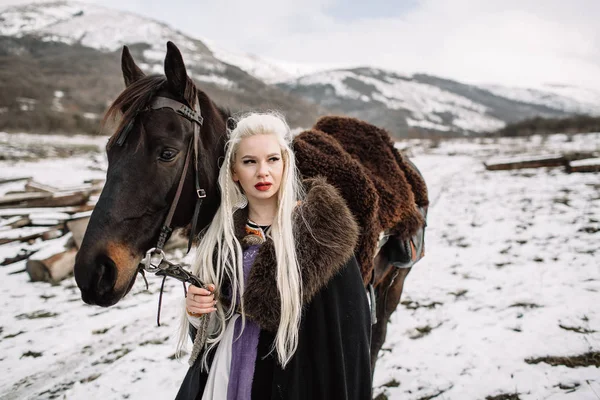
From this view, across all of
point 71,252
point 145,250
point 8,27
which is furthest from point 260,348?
point 8,27

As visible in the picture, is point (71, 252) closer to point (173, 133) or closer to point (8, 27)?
point (173, 133)

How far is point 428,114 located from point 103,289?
102417 mm

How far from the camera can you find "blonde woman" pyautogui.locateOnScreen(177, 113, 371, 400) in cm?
129

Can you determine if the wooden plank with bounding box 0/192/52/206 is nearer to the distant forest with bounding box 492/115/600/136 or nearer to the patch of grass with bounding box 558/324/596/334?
the patch of grass with bounding box 558/324/596/334

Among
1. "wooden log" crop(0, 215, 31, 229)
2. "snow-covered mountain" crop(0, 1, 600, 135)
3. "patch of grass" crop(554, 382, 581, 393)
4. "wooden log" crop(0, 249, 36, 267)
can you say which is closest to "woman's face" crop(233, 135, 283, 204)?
"patch of grass" crop(554, 382, 581, 393)

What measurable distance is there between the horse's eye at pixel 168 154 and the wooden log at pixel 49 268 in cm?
464

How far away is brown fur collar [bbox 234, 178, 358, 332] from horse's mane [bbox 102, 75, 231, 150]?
673 mm

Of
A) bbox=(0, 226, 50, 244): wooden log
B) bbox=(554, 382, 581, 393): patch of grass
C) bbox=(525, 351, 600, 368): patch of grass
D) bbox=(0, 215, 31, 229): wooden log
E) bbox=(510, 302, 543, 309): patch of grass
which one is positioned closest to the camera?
bbox=(554, 382, 581, 393): patch of grass

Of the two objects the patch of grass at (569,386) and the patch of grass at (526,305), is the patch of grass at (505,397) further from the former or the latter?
the patch of grass at (526,305)

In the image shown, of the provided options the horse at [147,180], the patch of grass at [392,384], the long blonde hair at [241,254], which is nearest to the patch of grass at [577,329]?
the patch of grass at [392,384]

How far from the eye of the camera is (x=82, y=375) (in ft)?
9.72

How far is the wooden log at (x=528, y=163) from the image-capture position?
35.7ft

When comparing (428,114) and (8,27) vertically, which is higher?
(8,27)

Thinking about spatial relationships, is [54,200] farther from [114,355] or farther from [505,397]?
[505,397]
